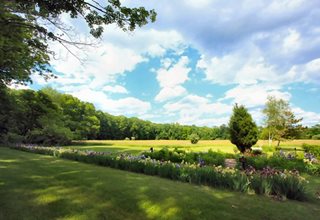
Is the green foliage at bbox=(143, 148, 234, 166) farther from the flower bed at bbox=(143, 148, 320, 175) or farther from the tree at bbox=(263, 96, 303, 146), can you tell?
the tree at bbox=(263, 96, 303, 146)

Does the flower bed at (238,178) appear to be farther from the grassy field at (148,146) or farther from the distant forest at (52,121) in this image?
the grassy field at (148,146)

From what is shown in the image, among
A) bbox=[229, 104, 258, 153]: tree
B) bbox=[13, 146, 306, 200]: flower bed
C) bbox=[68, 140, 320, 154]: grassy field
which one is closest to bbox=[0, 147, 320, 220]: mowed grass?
bbox=[13, 146, 306, 200]: flower bed

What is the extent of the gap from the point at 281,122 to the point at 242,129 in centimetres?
1985

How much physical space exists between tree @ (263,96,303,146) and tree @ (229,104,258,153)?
18084 mm

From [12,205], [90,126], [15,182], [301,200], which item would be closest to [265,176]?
[301,200]

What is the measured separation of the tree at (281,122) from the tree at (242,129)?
18.1 m

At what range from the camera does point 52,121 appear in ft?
102

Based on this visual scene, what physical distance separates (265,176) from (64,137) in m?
32.6

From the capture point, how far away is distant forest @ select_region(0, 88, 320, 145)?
91.9 ft

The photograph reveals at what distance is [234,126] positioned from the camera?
19.3 m

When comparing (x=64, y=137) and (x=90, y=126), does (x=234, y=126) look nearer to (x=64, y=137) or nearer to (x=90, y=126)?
(x=64, y=137)

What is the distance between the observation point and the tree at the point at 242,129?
61.7 feet

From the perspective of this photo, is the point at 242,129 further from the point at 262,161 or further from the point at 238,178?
the point at 238,178

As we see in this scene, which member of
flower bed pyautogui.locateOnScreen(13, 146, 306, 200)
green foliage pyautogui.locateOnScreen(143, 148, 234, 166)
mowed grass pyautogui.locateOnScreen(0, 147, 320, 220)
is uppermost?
green foliage pyautogui.locateOnScreen(143, 148, 234, 166)
